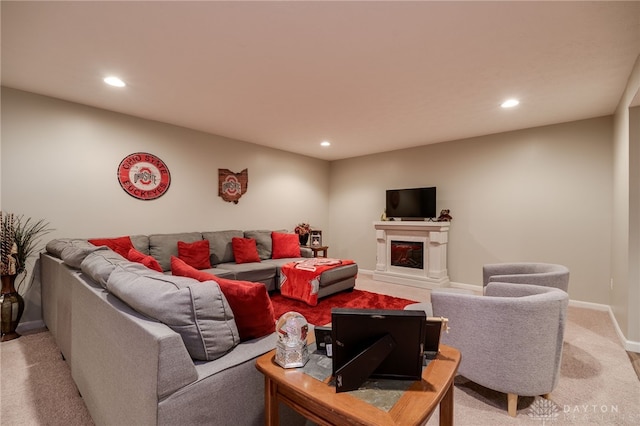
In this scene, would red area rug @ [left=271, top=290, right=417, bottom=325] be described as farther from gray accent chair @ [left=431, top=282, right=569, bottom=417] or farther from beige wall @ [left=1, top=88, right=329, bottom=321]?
beige wall @ [left=1, top=88, right=329, bottom=321]

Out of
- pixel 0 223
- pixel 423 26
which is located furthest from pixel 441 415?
pixel 0 223

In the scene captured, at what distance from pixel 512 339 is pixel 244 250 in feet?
11.6

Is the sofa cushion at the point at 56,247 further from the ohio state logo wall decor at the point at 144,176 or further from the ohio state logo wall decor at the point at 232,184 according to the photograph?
the ohio state logo wall decor at the point at 232,184

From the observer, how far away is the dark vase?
Answer: 2777 millimetres

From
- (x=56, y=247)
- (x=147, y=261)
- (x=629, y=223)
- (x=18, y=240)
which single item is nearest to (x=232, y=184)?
(x=56, y=247)

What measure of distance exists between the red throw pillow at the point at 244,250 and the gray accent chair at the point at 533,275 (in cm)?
311

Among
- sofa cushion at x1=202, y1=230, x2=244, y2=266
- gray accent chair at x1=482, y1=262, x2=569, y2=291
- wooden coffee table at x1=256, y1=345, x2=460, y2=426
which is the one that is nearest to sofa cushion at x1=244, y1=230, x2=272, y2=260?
sofa cushion at x1=202, y1=230, x2=244, y2=266

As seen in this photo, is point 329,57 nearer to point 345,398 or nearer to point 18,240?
point 345,398

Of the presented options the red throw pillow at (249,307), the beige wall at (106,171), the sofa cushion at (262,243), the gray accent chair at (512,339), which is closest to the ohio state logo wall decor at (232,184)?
the beige wall at (106,171)

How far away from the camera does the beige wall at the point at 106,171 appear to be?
304 cm

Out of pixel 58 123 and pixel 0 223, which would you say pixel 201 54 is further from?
pixel 0 223

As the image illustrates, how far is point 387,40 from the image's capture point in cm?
212

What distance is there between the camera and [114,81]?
2.80m

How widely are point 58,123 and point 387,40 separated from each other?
3.61 meters
